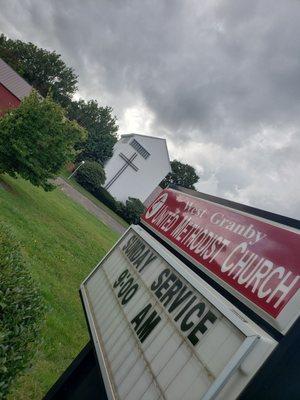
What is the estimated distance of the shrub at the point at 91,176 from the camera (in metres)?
44.5

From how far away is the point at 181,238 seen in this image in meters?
4.65

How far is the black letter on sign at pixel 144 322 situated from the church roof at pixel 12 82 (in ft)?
142

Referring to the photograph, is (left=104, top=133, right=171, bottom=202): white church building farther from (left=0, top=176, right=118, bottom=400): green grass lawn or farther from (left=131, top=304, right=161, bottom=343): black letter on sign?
(left=131, top=304, right=161, bottom=343): black letter on sign

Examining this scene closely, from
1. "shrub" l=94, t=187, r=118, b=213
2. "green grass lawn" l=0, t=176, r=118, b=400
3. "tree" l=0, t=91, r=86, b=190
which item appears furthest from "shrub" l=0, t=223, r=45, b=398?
"shrub" l=94, t=187, r=118, b=213

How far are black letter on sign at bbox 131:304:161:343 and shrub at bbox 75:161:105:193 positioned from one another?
4108 centimetres

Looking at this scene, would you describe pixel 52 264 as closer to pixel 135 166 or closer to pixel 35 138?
pixel 35 138

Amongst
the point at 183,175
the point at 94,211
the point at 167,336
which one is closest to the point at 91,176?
the point at 94,211

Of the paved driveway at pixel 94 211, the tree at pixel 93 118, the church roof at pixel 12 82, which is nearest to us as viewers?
the paved driveway at pixel 94 211

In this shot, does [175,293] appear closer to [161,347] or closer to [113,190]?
[161,347]

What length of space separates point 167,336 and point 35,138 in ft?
51.7

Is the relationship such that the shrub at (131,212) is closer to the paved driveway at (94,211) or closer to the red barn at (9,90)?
the paved driveway at (94,211)

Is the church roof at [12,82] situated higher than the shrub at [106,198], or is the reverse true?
the church roof at [12,82]

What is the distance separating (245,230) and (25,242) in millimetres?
10558

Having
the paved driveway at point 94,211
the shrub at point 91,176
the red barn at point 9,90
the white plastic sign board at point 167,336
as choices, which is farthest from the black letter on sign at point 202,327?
the red barn at point 9,90
